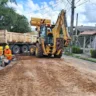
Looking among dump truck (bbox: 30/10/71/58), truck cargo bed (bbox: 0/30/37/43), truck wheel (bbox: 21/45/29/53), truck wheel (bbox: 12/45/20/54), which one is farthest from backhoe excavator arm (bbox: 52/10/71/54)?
truck wheel (bbox: 21/45/29/53)

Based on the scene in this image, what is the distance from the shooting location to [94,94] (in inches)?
395

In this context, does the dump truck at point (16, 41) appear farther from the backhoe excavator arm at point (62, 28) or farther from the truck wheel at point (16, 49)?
the backhoe excavator arm at point (62, 28)

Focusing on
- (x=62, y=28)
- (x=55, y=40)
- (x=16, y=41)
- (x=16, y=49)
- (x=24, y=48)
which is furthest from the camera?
(x=24, y=48)

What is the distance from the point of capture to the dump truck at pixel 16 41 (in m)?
34.8

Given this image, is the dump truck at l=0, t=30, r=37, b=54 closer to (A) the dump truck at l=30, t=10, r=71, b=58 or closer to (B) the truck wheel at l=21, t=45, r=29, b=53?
(B) the truck wheel at l=21, t=45, r=29, b=53

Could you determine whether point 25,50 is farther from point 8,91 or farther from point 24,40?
point 8,91

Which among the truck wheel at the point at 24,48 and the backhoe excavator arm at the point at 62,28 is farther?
the truck wheel at the point at 24,48

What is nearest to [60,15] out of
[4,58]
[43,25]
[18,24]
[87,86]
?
[43,25]

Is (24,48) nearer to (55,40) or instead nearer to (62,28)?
(55,40)

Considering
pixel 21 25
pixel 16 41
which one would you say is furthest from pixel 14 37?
pixel 21 25

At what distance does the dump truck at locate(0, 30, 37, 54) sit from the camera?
34.8 meters

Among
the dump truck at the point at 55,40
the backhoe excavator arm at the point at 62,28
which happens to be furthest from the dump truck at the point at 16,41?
the backhoe excavator arm at the point at 62,28

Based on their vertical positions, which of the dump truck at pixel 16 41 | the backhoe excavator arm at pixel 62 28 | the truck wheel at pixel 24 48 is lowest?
the truck wheel at pixel 24 48

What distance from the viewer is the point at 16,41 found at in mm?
37219
